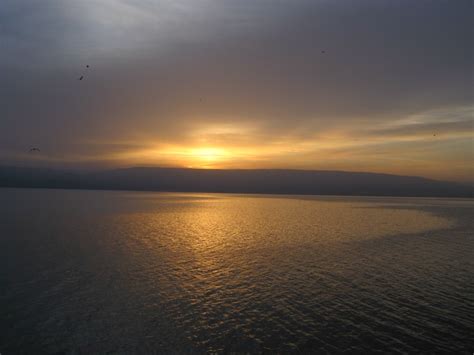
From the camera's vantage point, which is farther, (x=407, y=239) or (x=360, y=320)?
(x=407, y=239)

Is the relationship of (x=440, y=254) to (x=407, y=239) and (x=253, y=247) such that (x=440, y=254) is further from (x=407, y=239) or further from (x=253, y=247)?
(x=253, y=247)

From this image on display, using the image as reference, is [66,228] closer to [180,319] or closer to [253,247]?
[253,247]

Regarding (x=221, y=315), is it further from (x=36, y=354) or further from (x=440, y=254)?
(x=440, y=254)

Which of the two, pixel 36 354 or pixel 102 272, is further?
pixel 102 272

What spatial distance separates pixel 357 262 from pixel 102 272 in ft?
116

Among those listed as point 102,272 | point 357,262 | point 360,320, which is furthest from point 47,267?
point 357,262

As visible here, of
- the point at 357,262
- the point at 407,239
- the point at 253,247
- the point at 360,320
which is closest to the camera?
the point at 360,320

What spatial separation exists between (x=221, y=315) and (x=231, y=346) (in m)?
5.08

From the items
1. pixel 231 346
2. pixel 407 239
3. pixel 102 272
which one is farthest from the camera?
pixel 407 239

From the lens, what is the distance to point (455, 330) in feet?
78.0

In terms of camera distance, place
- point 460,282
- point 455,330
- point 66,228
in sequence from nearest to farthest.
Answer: point 455,330, point 460,282, point 66,228

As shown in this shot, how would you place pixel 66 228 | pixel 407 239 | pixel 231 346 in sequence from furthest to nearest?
pixel 66 228, pixel 407 239, pixel 231 346

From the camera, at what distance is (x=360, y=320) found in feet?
84.4

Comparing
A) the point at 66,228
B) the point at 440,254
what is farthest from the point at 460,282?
the point at 66,228
